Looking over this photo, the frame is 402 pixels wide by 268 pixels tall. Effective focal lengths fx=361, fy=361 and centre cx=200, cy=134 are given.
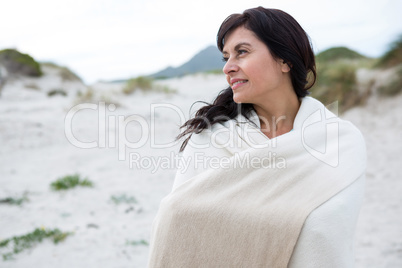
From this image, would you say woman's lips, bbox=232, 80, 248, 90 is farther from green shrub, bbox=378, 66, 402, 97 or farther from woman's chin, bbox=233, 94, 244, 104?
green shrub, bbox=378, 66, 402, 97

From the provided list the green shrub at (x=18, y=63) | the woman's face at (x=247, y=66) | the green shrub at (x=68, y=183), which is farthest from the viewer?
the green shrub at (x=18, y=63)

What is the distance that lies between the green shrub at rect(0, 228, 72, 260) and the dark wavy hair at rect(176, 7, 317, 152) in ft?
7.76

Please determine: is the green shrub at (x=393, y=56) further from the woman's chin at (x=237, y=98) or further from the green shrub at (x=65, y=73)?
the green shrub at (x=65, y=73)

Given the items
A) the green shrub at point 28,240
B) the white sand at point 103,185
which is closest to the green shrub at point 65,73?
the white sand at point 103,185

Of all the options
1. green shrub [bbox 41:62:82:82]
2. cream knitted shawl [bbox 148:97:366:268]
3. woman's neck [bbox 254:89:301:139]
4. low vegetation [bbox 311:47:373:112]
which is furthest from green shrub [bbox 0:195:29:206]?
green shrub [bbox 41:62:82:82]

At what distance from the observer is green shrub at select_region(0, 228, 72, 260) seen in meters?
3.22

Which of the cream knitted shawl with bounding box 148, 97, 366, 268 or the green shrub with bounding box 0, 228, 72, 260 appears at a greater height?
the cream knitted shawl with bounding box 148, 97, 366, 268

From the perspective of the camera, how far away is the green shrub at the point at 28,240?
322 cm

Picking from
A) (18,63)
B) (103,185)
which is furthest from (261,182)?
(18,63)

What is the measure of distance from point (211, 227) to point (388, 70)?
808 centimetres

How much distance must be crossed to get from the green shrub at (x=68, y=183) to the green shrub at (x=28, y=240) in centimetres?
126

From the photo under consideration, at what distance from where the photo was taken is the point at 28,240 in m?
3.36

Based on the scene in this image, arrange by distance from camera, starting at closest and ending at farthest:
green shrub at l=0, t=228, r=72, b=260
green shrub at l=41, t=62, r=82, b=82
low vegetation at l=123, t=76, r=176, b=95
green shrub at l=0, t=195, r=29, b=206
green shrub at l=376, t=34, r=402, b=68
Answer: green shrub at l=0, t=228, r=72, b=260
green shrub at l=0, t=195, r=29, b=206
green shrub at l=376, t=34, r=402, b=68
low vegetation at l=123, t=76, r=176, b=95
green shrub at l=41, t=62, r=82, b=82

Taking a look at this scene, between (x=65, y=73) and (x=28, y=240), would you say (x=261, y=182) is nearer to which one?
(x=28, y=240)
